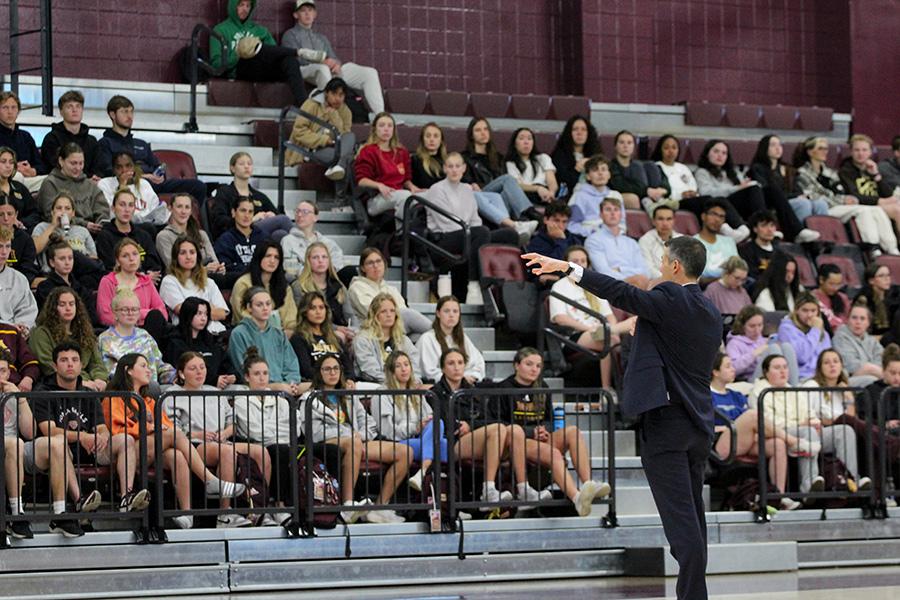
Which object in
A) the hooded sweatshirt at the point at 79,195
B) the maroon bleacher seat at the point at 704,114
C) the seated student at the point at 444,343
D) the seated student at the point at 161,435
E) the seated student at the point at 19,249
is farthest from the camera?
the maroon bleacher seat at the point at 704,114

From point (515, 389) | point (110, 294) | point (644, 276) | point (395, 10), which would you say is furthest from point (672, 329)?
point (395, 10)

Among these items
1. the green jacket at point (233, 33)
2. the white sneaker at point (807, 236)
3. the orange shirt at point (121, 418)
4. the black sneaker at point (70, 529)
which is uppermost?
the green jacket at point (233, 33)

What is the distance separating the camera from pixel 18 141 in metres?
11.8

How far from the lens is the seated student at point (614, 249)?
12.3 m

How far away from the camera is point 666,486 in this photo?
6.53 meters

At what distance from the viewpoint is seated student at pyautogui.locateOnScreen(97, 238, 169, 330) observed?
33.1 ft

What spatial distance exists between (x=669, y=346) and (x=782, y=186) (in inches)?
322

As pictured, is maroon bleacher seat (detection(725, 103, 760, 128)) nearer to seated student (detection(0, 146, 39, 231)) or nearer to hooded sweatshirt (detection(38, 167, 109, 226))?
hooded sweatshirt (detection(38, 167, 109, 226))

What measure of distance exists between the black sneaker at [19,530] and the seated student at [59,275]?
6.48 ft

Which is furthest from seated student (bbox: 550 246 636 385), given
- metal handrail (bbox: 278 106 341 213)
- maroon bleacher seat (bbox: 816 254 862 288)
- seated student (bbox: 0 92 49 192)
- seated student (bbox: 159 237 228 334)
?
seated student (bbox: 0 92 49 192)

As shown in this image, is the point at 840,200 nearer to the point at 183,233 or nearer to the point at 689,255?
the point at 183,233

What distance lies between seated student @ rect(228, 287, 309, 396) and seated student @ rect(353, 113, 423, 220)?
2.45 m

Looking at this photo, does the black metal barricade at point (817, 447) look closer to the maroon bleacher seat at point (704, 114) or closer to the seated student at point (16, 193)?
the seated student at point (16, 193)

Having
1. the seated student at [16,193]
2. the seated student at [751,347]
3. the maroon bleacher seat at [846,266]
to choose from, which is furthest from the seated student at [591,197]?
the seated student at [16,193]
